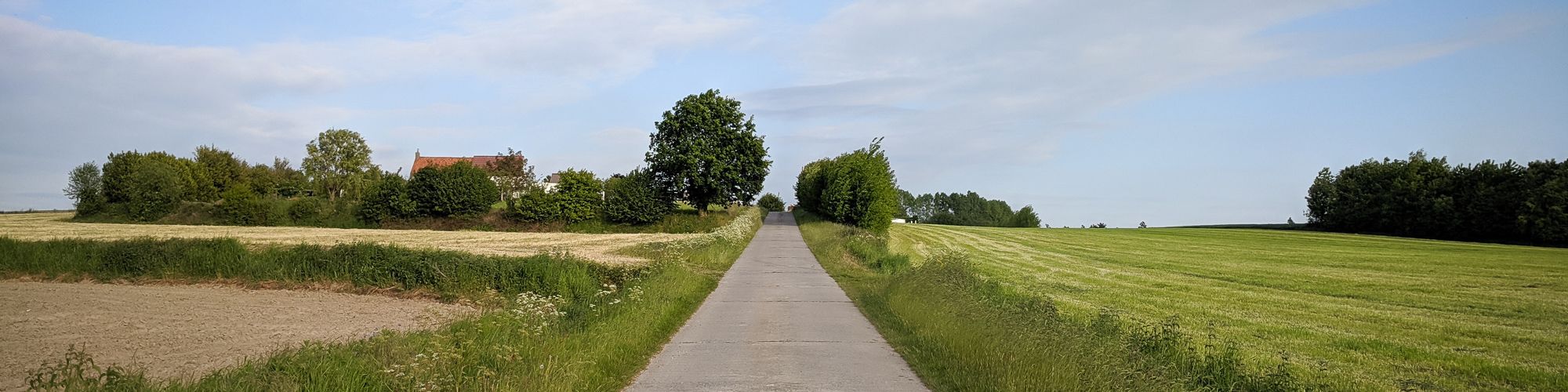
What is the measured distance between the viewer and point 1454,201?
54531mm

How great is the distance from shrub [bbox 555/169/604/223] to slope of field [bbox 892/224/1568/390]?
2259 cm

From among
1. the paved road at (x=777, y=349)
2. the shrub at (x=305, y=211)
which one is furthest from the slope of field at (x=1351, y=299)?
the shrub at (x=305, y=211)

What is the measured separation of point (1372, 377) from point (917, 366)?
5.83 metres

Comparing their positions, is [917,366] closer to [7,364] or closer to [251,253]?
[7,364]

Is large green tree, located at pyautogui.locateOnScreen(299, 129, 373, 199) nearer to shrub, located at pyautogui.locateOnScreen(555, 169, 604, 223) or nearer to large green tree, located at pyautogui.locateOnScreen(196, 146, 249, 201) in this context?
large green tree, located at pyautogui.locateOnScreen(196, 146, 249, 201)

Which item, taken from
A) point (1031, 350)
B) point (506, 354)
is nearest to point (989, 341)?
point (1031, 350)

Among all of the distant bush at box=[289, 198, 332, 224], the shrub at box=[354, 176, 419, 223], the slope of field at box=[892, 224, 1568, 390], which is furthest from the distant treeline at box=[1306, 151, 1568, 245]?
the distant bush at box=[289, 198, 332, 224]

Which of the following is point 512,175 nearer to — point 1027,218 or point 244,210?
point 244,210

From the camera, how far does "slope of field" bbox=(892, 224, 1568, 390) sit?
10.4 metres

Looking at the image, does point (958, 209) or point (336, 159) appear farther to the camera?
point (958, 209)

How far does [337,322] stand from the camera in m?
15.1

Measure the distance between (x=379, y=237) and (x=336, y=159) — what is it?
149 feet

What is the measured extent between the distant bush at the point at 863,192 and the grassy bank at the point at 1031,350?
87.0 feet

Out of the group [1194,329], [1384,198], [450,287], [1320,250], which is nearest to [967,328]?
[1194,329]
